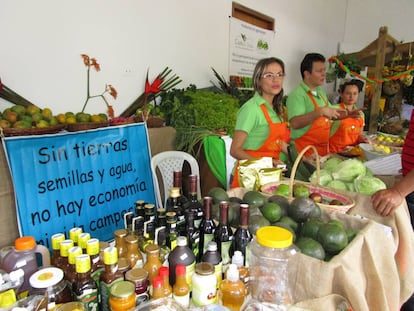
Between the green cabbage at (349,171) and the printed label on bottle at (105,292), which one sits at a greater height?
the green cabbage at (349,171)

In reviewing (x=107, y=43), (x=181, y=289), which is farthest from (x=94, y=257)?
(x=107, y=43)

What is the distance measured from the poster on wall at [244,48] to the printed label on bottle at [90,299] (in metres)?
3.49

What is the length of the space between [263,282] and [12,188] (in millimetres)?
1521

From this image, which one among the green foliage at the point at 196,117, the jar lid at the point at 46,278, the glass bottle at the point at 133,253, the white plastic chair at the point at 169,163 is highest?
the green foliage at the point at 196,117

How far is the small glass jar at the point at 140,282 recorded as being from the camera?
30.2 inches

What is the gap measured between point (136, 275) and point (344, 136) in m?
2.56

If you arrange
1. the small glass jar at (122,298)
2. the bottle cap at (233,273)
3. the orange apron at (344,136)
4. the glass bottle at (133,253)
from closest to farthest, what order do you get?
the small glass jar at (122,298), the bottle cap at (233,273), the glass bottle at (133,253), the orange apron at (344,136)

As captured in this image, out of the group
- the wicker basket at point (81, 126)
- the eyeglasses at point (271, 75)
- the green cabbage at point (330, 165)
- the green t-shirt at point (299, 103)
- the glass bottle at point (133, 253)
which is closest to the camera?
the glass bottle at point (133, 253)

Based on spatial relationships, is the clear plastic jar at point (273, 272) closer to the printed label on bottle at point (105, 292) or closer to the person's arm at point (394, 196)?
the printed label on bottle at point (105, 292)

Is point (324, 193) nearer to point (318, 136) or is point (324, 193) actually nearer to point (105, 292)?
point (105, 292)

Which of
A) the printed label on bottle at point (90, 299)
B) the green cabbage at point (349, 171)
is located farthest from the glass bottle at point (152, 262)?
the green cabbage at point (349, 171)

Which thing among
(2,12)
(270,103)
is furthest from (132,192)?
(2,12)

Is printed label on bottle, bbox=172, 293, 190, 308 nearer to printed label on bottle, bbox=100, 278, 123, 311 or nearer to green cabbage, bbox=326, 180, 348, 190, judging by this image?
printed label on bottle, bbox=100, 278, 123, 311

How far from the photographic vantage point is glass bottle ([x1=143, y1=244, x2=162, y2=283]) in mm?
858
